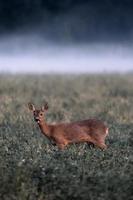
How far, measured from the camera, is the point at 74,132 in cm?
1387

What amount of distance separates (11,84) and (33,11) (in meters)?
14.2

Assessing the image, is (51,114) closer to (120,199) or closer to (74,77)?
(120,199)

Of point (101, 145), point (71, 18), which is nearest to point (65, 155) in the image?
point (101, 145)

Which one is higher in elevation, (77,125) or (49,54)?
(49,54)

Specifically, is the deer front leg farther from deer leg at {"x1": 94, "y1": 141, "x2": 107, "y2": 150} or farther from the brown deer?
deer leg at {"x1": 94, "y1": 141, "x2": 107, "y2": 150}

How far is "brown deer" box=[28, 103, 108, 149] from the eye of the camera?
1382cm

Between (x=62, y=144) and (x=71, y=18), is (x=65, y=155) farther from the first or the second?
(x=71, y=18)

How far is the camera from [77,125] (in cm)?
1402

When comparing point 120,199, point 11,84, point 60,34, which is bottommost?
point 120,199

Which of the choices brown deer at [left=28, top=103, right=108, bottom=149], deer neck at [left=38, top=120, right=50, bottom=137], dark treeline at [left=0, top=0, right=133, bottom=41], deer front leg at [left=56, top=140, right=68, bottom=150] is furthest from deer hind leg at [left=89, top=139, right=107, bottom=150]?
dark treeline at [left=0, top=0, right=133, bottom=41]

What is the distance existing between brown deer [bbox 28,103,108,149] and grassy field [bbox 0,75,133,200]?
5.3 inches

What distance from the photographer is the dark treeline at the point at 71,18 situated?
37.6 metres

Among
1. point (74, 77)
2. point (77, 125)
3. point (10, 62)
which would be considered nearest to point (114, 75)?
point (74, 77)

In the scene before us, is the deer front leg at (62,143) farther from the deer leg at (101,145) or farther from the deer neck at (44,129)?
the deer leg at (101,145)
